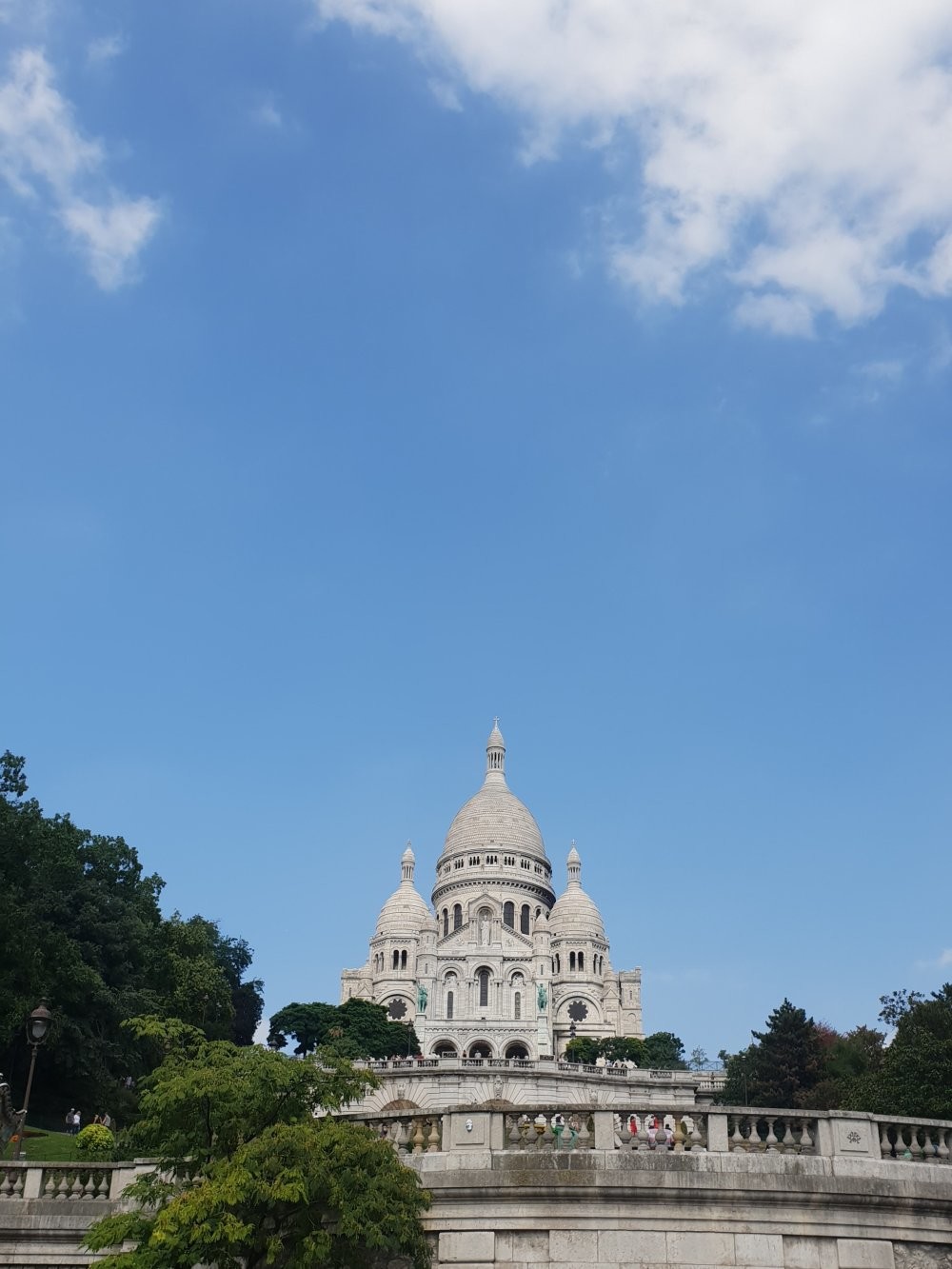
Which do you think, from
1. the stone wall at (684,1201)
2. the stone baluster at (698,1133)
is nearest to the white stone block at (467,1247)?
the stone wall at (684,1201)

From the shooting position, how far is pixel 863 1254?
15109 millimetres

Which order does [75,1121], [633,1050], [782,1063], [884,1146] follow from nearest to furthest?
[884,1146] → [75,1121] → [782,1063] → [633,1050]

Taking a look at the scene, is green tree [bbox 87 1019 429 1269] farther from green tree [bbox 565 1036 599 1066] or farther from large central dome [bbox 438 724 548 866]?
large central dome [bbox 438 724 548 866]

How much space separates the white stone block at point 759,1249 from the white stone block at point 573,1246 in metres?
1.68

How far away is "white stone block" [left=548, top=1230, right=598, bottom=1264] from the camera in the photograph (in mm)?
15070

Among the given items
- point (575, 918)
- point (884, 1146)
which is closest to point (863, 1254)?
point (884, 1146)

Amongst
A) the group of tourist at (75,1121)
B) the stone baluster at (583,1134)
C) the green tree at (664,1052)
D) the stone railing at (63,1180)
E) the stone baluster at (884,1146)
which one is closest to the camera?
the stone baluster at (583,1134)

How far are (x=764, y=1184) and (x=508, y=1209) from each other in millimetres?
3046

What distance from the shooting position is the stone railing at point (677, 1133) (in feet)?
51.6

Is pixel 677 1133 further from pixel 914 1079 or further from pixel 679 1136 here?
pixel 914 1079

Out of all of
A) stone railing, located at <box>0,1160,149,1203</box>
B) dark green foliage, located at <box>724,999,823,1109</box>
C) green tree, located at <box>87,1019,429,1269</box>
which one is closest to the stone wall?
green tree, located at <box>87,1019,429,1269</box>

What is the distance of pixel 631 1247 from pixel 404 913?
132 meters

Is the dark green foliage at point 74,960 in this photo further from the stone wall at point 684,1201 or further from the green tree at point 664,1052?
the green tree at point 664,1052

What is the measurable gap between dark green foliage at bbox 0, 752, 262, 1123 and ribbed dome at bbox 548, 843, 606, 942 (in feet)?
269
